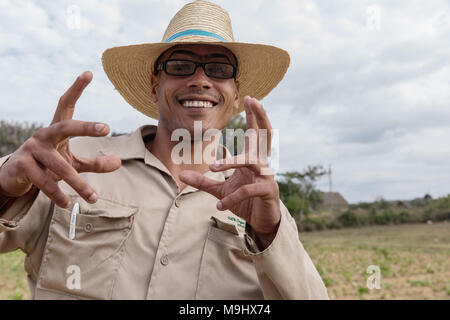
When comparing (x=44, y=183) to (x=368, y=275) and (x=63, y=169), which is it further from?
(x=368, y=275)

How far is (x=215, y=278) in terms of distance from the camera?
2.04m

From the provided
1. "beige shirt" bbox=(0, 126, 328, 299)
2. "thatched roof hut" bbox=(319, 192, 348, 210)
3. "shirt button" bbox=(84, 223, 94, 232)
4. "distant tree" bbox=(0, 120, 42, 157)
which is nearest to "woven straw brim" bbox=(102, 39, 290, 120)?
"beige shirt" bbox=(0, 126, 328, 299)

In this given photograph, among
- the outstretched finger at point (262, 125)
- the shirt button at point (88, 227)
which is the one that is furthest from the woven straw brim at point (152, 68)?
the shirt button at point (88, 227)

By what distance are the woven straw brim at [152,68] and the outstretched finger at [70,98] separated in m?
1.06

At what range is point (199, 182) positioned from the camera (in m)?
1.56

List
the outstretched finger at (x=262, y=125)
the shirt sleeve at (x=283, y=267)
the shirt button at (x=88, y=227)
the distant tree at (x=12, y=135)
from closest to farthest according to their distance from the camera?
the outstretched finger at (x=262, y=125), the shirt sleeve at (x=283, y=267), the shirt button at (x=88, y=227), the distant tree at (x=12, y=135)

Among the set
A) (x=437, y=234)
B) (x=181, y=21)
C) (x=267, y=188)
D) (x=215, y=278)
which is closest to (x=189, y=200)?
(x=215, y=278)

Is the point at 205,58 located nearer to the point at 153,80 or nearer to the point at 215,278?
the point at 153,80

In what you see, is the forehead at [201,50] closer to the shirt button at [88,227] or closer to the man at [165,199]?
the man at [165,199]

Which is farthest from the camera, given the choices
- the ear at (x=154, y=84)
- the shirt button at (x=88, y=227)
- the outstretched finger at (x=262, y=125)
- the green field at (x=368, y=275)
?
the green field at (x=368, y=275)

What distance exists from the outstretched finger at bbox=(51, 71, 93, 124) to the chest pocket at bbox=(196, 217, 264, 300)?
1.01 meters

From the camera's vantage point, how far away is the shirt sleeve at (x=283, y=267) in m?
1.67

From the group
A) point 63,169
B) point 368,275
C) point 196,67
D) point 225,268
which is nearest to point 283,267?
point 225,268

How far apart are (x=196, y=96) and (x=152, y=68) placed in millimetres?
676
